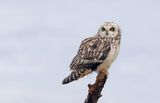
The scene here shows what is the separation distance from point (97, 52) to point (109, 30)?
4.37ft

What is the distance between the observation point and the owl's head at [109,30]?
12.9 metres

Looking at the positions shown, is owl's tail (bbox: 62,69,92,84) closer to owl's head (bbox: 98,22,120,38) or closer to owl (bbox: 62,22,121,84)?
owl (bbox: 62,22,121,84)

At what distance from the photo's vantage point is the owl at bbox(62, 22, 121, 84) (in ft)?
37.2

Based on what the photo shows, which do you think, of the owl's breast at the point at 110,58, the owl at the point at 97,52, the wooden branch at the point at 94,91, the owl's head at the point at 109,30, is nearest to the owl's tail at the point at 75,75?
the owl at the point at 97,52

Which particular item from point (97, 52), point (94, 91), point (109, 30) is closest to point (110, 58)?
point (97, 52)

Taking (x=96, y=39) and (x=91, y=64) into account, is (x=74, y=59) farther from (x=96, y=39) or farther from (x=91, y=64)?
(x=96, y=39)

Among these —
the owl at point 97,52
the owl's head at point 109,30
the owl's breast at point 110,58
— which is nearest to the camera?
the owl at point 97,52

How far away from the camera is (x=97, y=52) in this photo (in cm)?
1207

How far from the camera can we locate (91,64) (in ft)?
38.5

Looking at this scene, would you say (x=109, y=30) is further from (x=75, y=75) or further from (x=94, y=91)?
(x=94, y=91)

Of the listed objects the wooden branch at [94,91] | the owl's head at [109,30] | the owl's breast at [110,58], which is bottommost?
the wooden branch at [94,91]

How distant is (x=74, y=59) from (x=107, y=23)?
222 cm

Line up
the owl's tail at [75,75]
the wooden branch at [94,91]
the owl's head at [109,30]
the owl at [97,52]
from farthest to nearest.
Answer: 1. the owl's head at [109,30]
2. the owl at [97,52]
3. the owl's tail at [75,75]
4. the wooden branch at [94,91]

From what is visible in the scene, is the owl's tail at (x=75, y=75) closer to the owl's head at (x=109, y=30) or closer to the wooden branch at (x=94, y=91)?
the wooden branch at (x=94, y=91)
